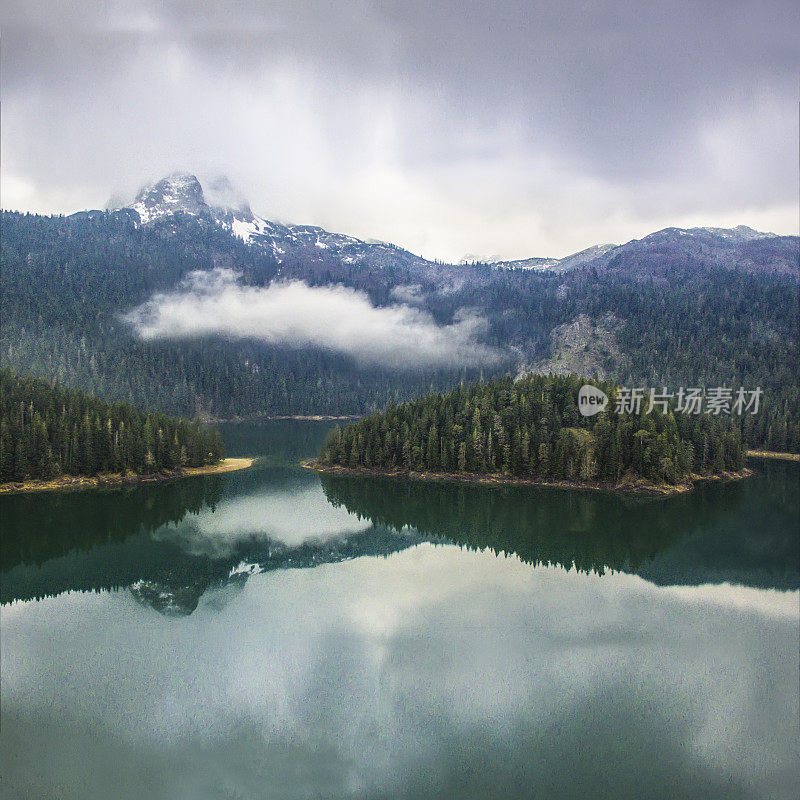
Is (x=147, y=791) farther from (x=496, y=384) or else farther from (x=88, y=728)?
(x=496, y=384)

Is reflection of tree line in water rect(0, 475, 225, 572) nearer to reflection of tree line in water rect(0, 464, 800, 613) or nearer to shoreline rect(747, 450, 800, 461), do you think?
reflection of tree line in water rect(0, 464, 800, 613)

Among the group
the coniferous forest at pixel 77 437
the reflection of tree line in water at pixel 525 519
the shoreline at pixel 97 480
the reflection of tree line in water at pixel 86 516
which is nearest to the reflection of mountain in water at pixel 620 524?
the reflection of tree line in water at pixel 525 519

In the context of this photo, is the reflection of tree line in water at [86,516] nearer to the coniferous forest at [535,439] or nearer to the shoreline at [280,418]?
the coniferous forest at [535,439]

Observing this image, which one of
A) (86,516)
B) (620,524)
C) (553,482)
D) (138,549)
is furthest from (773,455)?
(86,516)

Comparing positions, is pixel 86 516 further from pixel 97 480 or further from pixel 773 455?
pixel 773 455

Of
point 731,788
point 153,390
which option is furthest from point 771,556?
point 153,390
